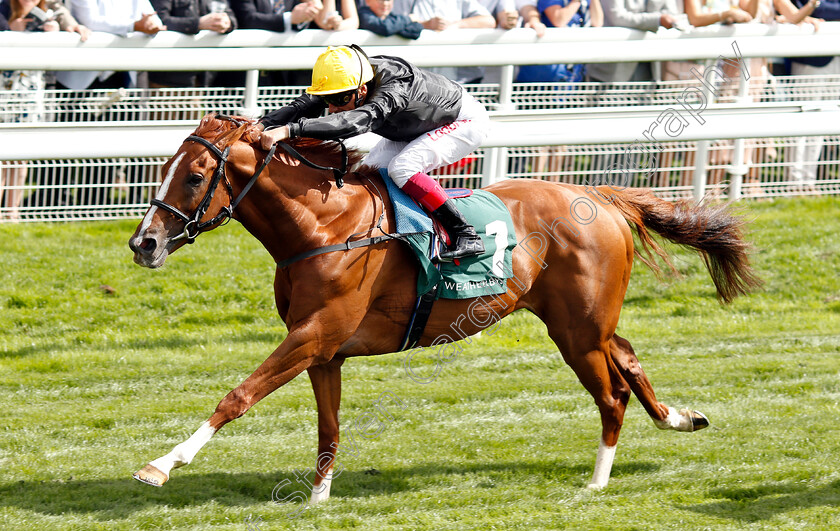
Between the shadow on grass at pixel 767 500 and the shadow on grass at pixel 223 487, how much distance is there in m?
0.57

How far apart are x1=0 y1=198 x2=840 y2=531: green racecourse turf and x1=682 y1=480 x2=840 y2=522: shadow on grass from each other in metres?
0.01

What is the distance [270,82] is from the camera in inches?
316

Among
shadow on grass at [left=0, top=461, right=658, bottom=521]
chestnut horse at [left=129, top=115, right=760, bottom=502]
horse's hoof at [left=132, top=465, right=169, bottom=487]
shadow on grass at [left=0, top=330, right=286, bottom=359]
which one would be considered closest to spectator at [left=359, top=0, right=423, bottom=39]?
shadow on grass at [left=0, top=330, right=286, bottom=359]

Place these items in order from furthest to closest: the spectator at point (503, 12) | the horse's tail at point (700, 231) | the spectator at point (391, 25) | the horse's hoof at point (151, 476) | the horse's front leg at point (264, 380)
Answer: the spectator at point (503, 12), the spectator at point (391, 25), the horse's tail at point (700, 231), the horse's front leg at point (264, 380), the horse's hoof at point (151, 476)

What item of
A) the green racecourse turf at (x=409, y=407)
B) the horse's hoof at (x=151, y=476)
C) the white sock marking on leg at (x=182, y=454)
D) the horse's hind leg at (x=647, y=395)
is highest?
the white sock marking on leg at (x=182, y=454)

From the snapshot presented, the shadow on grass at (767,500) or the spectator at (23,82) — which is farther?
the spectator at (23,82)

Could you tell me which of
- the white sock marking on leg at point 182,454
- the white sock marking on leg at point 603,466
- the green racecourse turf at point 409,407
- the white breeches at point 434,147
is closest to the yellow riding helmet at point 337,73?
the white breeches at point 434,147

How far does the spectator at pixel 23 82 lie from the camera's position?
708 centimetres

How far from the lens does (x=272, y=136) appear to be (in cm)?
430

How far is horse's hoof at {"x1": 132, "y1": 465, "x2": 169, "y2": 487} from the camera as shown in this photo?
395cm

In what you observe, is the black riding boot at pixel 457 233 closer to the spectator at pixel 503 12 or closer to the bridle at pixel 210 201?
the bridle at pixel 210 201

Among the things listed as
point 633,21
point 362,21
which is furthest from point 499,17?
point 362,21

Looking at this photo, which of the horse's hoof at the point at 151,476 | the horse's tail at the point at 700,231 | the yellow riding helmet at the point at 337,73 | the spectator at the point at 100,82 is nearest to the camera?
the horse's hoof at the point at 151,476

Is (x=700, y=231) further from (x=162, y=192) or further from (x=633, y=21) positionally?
(x=633, y=21)
